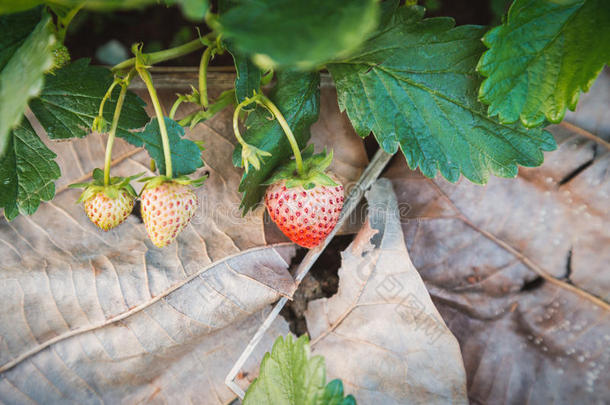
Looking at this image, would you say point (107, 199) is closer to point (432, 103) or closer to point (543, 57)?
point (432, 103)

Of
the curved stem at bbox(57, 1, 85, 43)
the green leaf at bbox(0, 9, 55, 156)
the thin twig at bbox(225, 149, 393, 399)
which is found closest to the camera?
the green leaf at bbox(0, 9, 55, 156)

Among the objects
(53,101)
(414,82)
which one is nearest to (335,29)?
(414,82)

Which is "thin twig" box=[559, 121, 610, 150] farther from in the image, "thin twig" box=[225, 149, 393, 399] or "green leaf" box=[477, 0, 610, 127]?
"thin twig" box=[225, 149, 393, 399]

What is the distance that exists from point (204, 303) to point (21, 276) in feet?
1.81

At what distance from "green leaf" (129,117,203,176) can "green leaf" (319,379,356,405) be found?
64 cm

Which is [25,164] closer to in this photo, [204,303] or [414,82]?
[204,303]

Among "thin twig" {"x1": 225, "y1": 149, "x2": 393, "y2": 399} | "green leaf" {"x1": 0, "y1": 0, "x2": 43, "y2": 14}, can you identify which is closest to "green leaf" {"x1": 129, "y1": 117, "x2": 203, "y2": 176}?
"green leaf" {"x1": 0, "y1": 0, "x2": 43, "y2": 14}

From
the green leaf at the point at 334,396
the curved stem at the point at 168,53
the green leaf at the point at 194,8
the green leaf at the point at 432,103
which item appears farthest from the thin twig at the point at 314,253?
the green leaf at the point at 194,8

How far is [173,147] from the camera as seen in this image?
3.84ft

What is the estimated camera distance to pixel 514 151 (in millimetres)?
1239

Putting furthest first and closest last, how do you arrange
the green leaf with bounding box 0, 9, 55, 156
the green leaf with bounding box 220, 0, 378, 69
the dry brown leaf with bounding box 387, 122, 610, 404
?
the dry brown leaf with bounding box 387, 122, 610, 404
the green leaf with bounding box 0, 9, 55, 156
the green leaf with bounding box 220, 0, 378, 69

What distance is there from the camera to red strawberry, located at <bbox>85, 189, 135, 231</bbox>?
1.17m

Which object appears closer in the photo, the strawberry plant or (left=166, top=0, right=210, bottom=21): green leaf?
(left=166, top=0, right=210, bottom=21): green leaf

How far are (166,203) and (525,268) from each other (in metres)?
1.13
